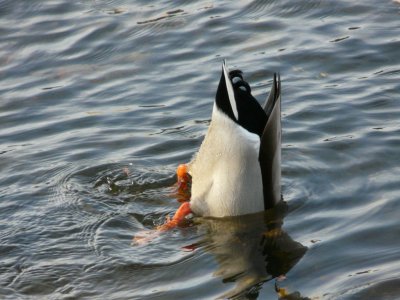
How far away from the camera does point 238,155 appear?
6734mm

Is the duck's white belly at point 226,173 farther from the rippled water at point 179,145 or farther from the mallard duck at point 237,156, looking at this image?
the rippled water at point 179,145

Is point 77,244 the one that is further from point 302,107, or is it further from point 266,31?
point 266,31

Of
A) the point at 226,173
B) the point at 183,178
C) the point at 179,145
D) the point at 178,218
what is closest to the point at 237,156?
the point at 226,173

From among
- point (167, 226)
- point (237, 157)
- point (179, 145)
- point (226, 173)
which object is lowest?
point (167, 226)

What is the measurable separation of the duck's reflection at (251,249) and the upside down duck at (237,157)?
0.34 ft

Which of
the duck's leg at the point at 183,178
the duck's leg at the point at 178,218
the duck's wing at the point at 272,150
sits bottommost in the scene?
the duck's leg at the point at 178,218

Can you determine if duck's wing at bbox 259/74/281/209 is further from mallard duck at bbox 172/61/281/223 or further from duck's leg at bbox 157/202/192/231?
duck's leg at bbox 157/202/192/231

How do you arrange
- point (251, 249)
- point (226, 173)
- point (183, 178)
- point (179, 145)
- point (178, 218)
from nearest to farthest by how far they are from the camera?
point (251, 249) → point (226, 173) → point (178, 218) → point (183, 178) → point (179, 145)

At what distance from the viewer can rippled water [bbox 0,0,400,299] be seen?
6.12 m

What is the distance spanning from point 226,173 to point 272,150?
384 millimetres

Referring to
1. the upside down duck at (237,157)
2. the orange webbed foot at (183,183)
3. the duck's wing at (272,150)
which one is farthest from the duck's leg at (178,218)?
the duck's wing at (272,150)

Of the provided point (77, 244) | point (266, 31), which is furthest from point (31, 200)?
point (266, 31)

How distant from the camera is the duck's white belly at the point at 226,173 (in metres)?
6.70

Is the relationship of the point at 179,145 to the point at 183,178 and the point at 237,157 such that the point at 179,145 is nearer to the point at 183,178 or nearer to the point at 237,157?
the point at 183,178
